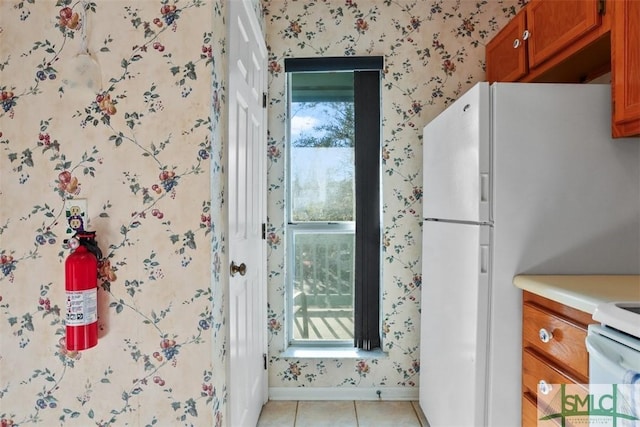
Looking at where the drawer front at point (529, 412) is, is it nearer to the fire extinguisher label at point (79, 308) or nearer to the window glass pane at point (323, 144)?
the window glass pane at point (323, 144)

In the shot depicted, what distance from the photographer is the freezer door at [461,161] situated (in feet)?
4.44

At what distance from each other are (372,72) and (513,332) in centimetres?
162

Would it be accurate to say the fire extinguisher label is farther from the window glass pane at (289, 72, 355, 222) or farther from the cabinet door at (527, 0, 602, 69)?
the cabinet door at (527, 0, 602, 69)

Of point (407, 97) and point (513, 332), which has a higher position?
point (407, 97)

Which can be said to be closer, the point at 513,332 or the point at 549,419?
the point at 549,419

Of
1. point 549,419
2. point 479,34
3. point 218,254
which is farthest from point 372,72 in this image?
point 549,419


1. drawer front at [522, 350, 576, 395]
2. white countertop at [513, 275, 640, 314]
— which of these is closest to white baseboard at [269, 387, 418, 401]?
drawer front at [522, 350, 576, 395]

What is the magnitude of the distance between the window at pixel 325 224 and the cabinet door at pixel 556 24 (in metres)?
0.96

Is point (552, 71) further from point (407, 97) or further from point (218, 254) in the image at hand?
point (218, 254)

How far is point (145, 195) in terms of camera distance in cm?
122

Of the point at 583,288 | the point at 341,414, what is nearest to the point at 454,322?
the point at 583,288

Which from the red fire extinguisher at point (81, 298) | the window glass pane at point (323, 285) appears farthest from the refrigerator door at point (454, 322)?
the red fire extinguisher at point (81, 298)

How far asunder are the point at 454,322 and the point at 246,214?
103 centimetres

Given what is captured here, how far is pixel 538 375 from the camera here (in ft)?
4.03
